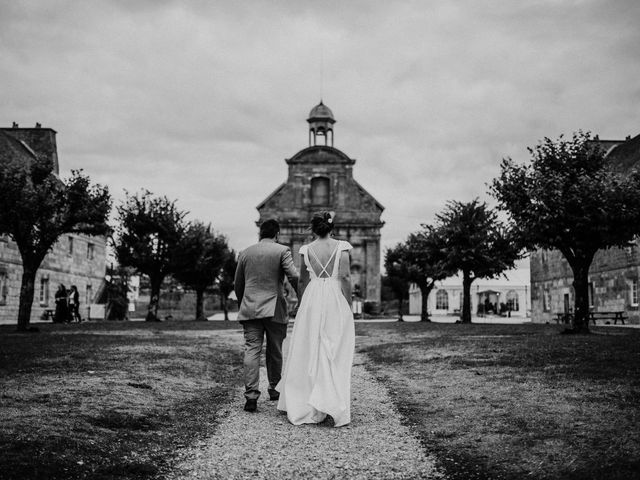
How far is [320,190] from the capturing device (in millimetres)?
60625

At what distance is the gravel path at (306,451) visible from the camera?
4.75 meters

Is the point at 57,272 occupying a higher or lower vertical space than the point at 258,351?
higher

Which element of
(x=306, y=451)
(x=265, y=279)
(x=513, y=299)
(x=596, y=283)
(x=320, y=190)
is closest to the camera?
(x=306, y=451)

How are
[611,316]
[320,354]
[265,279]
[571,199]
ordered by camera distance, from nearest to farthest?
[320,354] < [265,279] < [571,199] < [611,316]

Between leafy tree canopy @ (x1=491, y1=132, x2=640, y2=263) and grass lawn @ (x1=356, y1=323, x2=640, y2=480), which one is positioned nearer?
grass lawn @ (x1=356, y1=323, x2=640, y2=480)

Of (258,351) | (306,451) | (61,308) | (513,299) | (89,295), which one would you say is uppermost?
(513,299)

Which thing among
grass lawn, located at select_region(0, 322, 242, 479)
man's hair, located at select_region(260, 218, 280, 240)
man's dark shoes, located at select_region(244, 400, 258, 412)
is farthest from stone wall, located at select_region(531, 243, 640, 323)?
man's dark shoes, located at select_region(244, 400, 258, 412)

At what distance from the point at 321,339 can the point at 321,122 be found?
55.3 m

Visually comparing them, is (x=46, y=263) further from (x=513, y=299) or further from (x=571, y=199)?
(x=513, y=299)

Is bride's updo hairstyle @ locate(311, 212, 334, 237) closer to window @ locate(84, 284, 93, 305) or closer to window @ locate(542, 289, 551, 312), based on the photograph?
window @ locate(542, 289, 551, 312)

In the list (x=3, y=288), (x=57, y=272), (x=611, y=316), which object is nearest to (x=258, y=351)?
(x=3, y=288)

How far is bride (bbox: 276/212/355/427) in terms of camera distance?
260 inches

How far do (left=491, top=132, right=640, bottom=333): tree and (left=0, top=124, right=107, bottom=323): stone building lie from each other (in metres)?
24.4

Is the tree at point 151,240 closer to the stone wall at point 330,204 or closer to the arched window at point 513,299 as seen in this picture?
the stone wall at point 330,204
